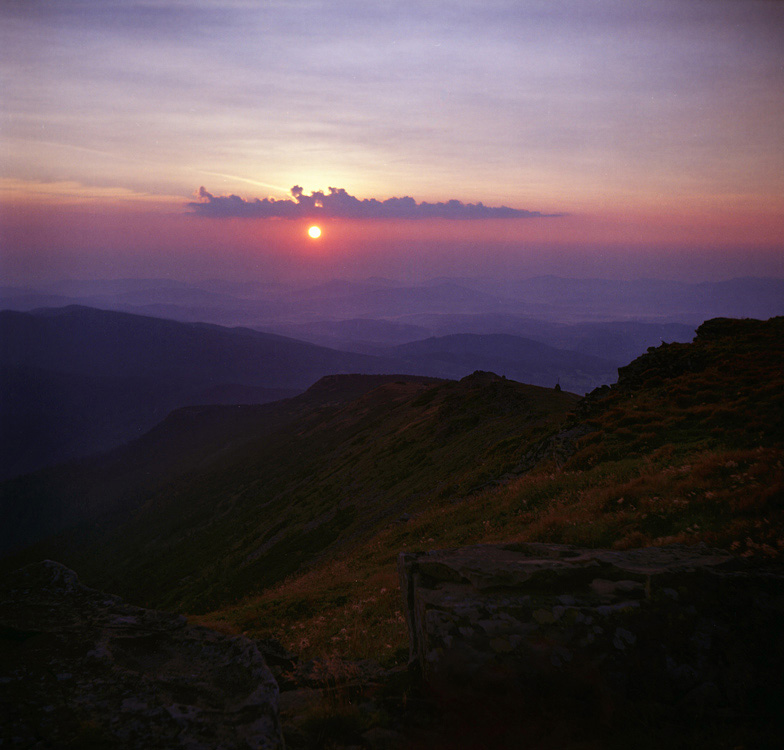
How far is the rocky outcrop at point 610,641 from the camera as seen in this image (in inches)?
251

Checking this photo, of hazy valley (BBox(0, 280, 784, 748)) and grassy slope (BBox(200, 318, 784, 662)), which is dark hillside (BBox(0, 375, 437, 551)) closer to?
hazy valley (BBox(0, 280, 784, 748))

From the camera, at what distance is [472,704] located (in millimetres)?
6594

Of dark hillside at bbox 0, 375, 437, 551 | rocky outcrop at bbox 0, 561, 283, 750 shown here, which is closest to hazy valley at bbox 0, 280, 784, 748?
rocky outcrop at bbox 0, 561, 283, 750

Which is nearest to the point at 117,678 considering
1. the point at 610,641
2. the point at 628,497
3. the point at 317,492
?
the point at 610,641

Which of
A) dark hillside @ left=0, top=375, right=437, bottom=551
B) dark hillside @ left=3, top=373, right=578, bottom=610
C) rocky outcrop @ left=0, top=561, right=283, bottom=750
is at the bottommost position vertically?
dark hillside @ left=0, top=375, right=437, bottom=551

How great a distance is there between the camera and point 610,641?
6.81 meters

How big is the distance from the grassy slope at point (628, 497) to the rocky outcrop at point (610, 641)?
193 centimetres

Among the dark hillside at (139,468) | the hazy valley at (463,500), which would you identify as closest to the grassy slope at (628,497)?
the hazy valley at (463,500)

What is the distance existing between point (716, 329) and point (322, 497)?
124 feet

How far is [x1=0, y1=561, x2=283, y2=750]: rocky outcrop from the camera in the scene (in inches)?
215

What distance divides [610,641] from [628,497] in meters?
7.57

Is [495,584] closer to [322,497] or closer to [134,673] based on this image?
[134,673]

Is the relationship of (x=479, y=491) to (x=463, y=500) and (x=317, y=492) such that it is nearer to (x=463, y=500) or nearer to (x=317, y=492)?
(x=463, y=500)

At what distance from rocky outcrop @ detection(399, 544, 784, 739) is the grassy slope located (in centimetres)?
193
